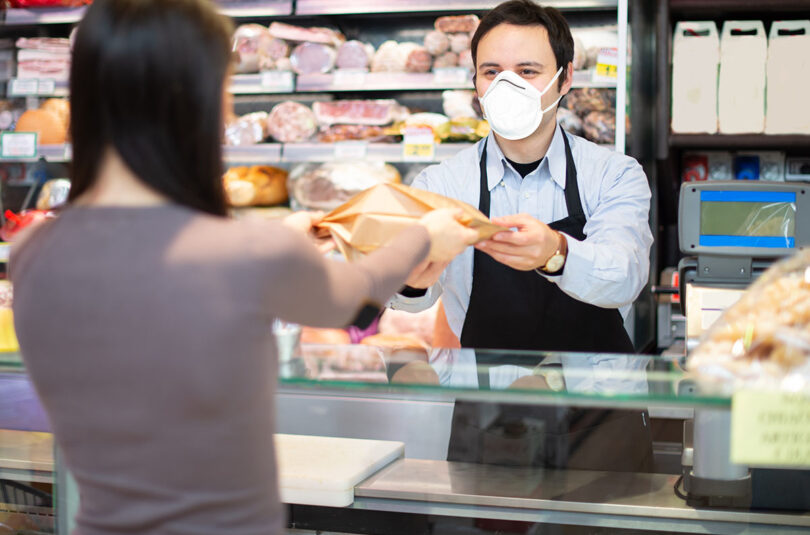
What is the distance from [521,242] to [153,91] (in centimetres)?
88

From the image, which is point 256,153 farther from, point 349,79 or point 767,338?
point 767,338

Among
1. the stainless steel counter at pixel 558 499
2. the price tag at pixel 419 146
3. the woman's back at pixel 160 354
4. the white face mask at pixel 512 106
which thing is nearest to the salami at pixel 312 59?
the price tag at pixel 419 146

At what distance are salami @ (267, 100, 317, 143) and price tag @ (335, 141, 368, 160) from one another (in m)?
0.27

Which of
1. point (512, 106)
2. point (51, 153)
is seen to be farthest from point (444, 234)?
point (51, 153)

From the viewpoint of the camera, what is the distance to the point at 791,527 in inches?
51.6

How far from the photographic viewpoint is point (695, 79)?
3.45 m

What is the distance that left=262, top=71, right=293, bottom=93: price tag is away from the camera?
153 inches

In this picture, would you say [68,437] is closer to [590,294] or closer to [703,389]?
[703,389]

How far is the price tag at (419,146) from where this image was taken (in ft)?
11.8

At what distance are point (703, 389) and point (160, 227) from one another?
0.64 m

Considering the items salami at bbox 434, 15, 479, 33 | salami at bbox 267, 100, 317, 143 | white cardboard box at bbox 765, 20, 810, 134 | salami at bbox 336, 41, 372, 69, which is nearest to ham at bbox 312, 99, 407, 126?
salami at bbox 267, 100, 317, 143

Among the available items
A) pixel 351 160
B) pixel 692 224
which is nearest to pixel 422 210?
pixel 692 224

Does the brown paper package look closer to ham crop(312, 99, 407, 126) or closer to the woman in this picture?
the woman

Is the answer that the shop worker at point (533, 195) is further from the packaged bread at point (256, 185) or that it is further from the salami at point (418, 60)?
the packaged bread at point (256, 185)
